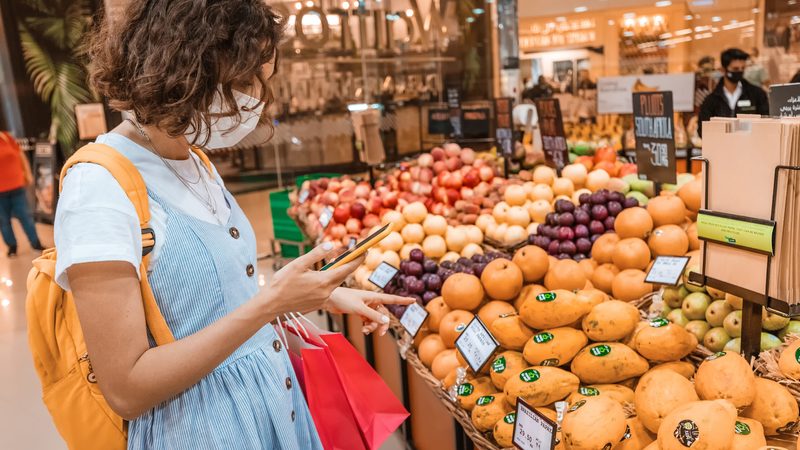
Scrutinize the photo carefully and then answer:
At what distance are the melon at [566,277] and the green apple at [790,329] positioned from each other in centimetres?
66

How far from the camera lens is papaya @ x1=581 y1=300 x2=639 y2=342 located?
5.71ft

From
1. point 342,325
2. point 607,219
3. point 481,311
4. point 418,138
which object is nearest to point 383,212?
point 342,325

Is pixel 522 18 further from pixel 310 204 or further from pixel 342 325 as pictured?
pixel 342 325

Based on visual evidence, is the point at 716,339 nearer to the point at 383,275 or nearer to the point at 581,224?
the point at 581,224

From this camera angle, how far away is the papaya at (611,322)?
174cm

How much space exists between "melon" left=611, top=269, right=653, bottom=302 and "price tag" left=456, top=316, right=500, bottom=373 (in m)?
0.66

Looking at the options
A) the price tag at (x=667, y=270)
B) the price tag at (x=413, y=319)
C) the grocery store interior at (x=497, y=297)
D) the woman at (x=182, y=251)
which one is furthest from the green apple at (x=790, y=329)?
the woman at (x=182, y=251)

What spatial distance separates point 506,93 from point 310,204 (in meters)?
6.44

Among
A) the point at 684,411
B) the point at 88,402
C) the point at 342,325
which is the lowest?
the point at 342,325

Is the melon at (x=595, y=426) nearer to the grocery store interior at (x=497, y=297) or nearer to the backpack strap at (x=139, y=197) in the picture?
the grocery store interior at (x=497, y=297)

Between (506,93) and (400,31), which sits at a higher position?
(400,31)

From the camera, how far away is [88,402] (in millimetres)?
1183

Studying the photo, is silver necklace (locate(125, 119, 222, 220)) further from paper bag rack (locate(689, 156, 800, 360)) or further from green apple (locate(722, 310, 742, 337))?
green apple (locate(722, 310, 742, 337))

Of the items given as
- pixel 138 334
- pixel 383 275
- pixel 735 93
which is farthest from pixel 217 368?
pixel 735 93
